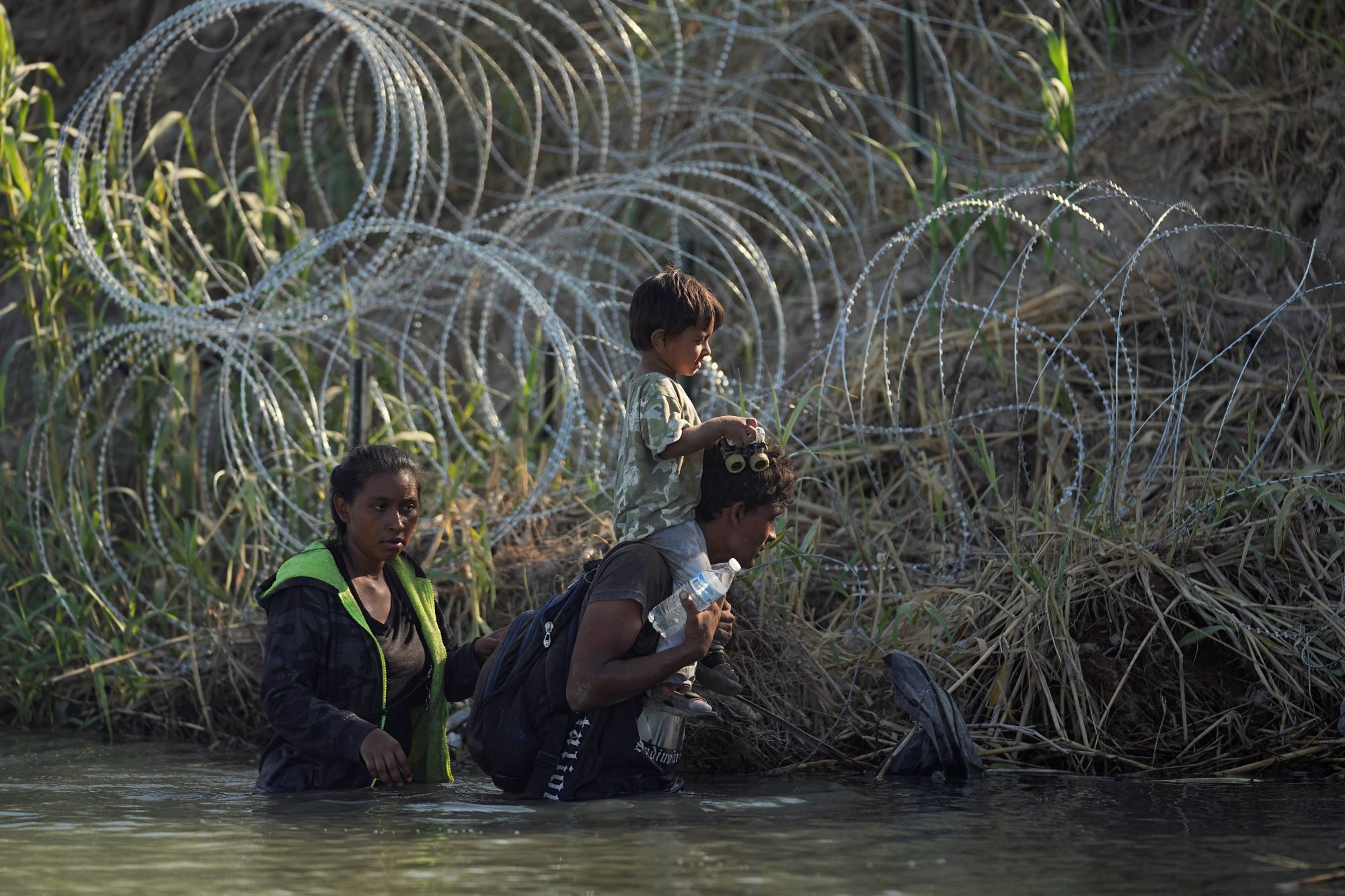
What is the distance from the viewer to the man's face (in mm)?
4020

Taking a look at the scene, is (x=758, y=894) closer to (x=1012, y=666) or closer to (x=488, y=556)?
(x=1012, y=666)

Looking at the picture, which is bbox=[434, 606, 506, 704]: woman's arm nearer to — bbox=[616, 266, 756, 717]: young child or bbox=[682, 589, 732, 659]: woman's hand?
bbox=[616, 266, 756, 717]: young child

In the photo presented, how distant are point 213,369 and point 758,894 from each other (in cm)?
543

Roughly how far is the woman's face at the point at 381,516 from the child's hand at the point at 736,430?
960 mm

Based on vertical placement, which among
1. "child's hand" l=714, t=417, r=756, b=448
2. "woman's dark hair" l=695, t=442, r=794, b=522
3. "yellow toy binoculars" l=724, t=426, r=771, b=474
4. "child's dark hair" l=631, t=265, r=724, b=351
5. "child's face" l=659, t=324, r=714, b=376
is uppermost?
"child's dark hair" l=631, t=265, r=724, b=351

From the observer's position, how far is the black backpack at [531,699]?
3969 mm

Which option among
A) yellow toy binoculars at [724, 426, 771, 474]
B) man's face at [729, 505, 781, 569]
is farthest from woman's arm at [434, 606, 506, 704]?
yellow toy binoculars at [724, 426, 771, 474]

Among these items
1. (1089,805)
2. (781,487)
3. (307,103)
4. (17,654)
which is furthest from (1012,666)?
(307,103)

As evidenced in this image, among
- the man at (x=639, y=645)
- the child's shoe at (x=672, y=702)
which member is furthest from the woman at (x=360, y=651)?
the child's shoe at (x=672, y=702)

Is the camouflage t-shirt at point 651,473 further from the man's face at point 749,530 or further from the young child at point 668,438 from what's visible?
the man's face at point 749,530

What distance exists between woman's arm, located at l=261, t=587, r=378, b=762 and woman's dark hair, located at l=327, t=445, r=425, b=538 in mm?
289

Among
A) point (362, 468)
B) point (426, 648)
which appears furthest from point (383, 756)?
point (362, 468)

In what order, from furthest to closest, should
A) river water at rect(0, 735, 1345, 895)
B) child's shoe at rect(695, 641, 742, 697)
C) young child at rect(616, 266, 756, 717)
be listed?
child's shoe at rect(695, 641, 742, 697)
young child at rect(616, 266, 756, 717)
river water at rect(0, 735, 1345, 895)

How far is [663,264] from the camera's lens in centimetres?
864
